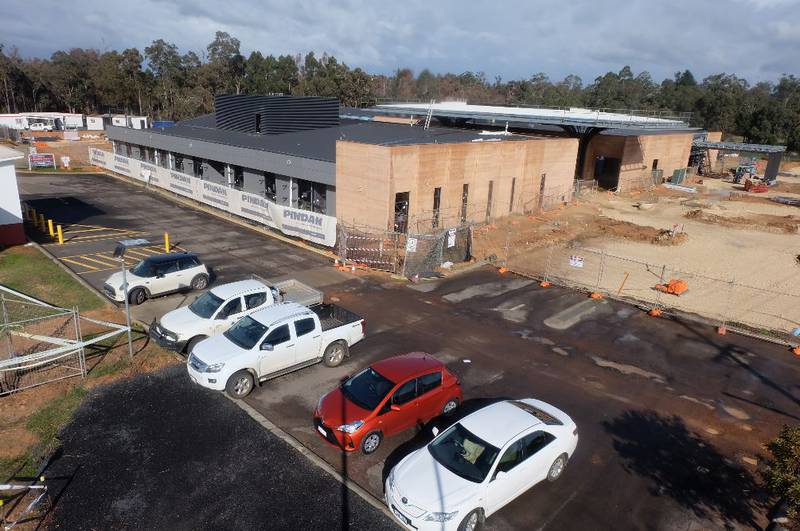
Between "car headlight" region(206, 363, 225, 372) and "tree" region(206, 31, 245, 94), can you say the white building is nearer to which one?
"car headlight" region(206, 363, 225, 372)

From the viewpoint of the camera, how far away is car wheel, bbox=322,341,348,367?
48.8 ft

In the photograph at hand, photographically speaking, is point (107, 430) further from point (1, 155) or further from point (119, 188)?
point (119, 188)

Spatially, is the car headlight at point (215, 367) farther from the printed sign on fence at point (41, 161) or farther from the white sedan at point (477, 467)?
the printed sign on fence at point (41, 161)

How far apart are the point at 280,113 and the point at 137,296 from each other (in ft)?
81.0

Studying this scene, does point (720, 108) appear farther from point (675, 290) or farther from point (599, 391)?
point (599, 391)

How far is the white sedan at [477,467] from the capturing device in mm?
8844

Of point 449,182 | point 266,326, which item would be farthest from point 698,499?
point 449,182

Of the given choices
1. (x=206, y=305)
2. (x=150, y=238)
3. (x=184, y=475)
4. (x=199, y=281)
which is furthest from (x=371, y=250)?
(x=184, y=475)

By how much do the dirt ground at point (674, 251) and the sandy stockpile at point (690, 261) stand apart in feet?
0.18

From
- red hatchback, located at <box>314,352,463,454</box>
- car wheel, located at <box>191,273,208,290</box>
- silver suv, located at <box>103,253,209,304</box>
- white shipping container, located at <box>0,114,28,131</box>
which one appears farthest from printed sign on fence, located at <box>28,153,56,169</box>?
red hatchback, located at <box>314,352,463,454</box>

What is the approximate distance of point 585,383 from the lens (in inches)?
587

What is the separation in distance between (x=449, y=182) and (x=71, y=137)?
64353 mm

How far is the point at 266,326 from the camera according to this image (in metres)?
13.7

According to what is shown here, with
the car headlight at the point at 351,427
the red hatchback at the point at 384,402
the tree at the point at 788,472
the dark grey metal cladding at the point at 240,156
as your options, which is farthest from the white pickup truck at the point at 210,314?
the dark grey metal cladding at the point at 240,156
